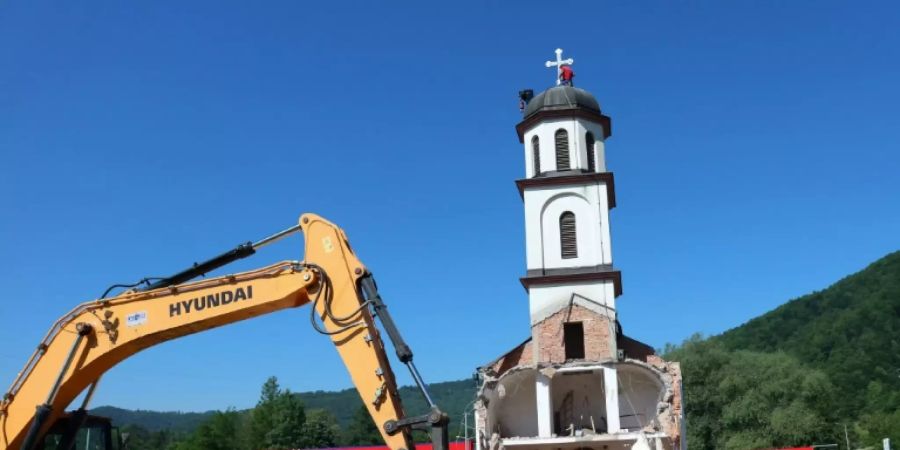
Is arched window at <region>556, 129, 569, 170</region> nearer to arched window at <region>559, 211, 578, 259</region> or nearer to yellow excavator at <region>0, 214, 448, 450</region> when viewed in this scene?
arched window at <region>559, 211, 578, 259</region>

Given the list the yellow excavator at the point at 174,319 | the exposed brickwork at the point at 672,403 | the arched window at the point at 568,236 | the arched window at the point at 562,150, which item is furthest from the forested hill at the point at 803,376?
the yellow excavator at the point at 174,319

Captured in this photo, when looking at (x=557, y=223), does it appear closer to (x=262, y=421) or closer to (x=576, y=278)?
(x=576, y=278)

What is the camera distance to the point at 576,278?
28.2 m

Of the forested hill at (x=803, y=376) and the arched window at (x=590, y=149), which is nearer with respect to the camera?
the arched window at (x=590, y=149)

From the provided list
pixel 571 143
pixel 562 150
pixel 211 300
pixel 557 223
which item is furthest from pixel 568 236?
pixel 211 300

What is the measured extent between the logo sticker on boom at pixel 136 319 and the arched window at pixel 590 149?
19.3 metres

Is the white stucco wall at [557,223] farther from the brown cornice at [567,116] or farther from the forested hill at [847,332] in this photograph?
the forested hill at [847,332]

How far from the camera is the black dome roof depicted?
30.3m

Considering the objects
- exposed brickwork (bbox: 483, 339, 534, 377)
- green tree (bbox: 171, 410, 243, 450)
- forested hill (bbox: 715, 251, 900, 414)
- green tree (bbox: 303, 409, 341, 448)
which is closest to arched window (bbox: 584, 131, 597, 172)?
exposed brickwork (bbox: 483, 339, 534, 377)

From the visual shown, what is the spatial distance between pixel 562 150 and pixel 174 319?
62.0 feet

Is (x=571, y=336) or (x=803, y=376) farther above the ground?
(x=803, y=376)

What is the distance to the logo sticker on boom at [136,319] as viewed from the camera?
13820 millimetres

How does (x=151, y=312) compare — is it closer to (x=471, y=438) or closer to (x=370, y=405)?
(x=370, y=405)

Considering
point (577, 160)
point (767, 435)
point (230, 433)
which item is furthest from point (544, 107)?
point (230, 433)
